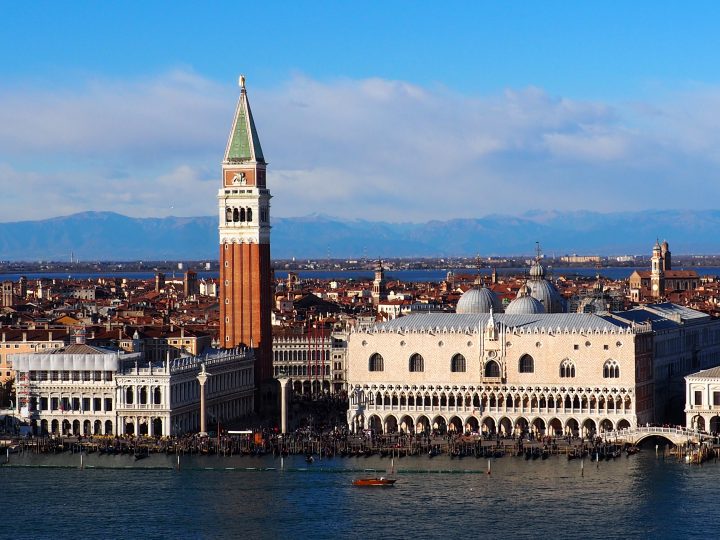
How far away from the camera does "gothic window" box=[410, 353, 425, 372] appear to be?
6962cm

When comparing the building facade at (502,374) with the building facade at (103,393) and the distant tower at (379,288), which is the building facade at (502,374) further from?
the distant tower at (379,288)

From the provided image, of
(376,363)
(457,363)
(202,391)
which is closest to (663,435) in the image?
(457,363)

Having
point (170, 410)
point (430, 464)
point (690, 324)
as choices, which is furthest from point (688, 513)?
point (690, 324)

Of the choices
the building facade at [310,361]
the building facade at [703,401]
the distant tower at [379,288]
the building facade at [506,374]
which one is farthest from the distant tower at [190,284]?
the building facade at [703,401]

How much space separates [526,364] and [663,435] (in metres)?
6.42

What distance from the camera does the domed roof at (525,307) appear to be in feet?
238

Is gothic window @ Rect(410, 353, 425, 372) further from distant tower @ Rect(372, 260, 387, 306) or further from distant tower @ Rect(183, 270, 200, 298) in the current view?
distant tower @ Rect(183, 270, 200, 298)

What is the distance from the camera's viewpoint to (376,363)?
2763 inches

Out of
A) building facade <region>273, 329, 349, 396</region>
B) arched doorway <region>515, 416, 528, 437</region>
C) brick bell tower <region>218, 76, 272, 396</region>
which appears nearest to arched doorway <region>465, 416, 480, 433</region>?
arched doorway <region>515, 416, 528, 437</region>

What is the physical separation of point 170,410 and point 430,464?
1112 centimetres

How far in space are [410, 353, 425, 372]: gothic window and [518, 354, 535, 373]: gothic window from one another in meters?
3.93

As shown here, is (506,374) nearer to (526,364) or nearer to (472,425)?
(526,364)

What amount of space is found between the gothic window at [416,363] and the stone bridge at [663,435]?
26.4 feet

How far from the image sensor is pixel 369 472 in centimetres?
6062
